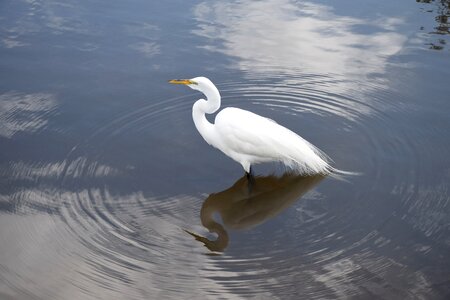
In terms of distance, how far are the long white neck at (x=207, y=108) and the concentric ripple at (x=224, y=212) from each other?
1.18 ft

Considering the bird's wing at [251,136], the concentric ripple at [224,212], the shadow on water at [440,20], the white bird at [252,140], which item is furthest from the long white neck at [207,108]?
the shadow on water at [440,20]

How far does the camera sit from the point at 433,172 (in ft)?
17.4

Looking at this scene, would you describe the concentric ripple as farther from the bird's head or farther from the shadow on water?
the shadow on water

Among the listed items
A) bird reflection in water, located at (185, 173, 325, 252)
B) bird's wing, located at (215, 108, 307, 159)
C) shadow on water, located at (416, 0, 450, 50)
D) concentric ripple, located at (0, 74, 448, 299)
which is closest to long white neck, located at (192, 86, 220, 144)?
bird's wing, located at (215, 108, 307, 159)

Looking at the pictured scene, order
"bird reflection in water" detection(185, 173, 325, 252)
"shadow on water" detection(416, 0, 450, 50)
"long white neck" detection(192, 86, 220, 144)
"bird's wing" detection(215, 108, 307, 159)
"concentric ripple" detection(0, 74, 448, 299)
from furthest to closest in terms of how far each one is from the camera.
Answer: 1. "shadow on water" detection(416, 0, 450, 50)
2. "long white neck" detection(192, 86, 220, 144)
3. "bird's wing" detection(215, 108, 307, 159)
4. "bird reflection in water" detection(185, 173, 325, 252)
5. "concentric ripple" detection(0, 74, 448, 299)

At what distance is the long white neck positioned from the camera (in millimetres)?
5336

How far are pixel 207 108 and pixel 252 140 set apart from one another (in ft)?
1.71

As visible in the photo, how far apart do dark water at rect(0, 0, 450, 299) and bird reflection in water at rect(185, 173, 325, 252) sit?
0.02 meters

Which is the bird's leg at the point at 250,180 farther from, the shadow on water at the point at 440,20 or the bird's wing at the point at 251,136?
the shadow on water at the point at 440,20

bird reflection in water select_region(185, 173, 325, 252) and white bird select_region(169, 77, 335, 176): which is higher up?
white bird select_region(169, 77, 335, 176)

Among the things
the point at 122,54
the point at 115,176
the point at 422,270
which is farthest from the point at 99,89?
the point at 422,270

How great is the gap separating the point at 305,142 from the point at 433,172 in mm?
1122

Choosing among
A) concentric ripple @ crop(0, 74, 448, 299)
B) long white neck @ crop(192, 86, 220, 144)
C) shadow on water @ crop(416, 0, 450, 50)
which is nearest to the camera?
concentric ripple @ crop(0, 74, 448, 299)

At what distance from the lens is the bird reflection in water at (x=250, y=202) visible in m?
4.94
